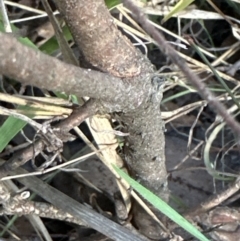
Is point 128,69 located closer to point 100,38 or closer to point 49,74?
point 100,38

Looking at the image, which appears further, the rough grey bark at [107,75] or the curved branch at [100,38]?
the curved branch at [100,38]

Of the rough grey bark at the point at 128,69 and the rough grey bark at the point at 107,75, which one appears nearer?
the rough grey bark at the point at 107,75

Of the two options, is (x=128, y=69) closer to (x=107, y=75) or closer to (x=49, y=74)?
(x=107, y=75)

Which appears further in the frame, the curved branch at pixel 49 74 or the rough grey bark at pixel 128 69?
the rough grey bark at pixel 128 69

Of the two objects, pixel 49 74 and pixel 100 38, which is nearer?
pixel 49 74

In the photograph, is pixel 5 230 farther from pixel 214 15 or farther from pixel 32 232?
pixel 214 15

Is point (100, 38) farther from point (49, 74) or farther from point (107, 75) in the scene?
point (49, 74)

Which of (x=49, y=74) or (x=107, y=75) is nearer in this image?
(x=49, y=74)

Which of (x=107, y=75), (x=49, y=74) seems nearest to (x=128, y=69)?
(x=107, y=75)

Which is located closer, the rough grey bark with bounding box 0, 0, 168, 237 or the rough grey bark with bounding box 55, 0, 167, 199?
the rough grey bark with bounding box 0, 0, 168, 237

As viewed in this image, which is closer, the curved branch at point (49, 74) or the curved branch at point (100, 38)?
the curved branch at point (49, 74)

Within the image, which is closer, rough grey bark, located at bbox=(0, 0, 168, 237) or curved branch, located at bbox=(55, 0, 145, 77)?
rough grey bark, located at bbox=(0, 0, 168, 237)
